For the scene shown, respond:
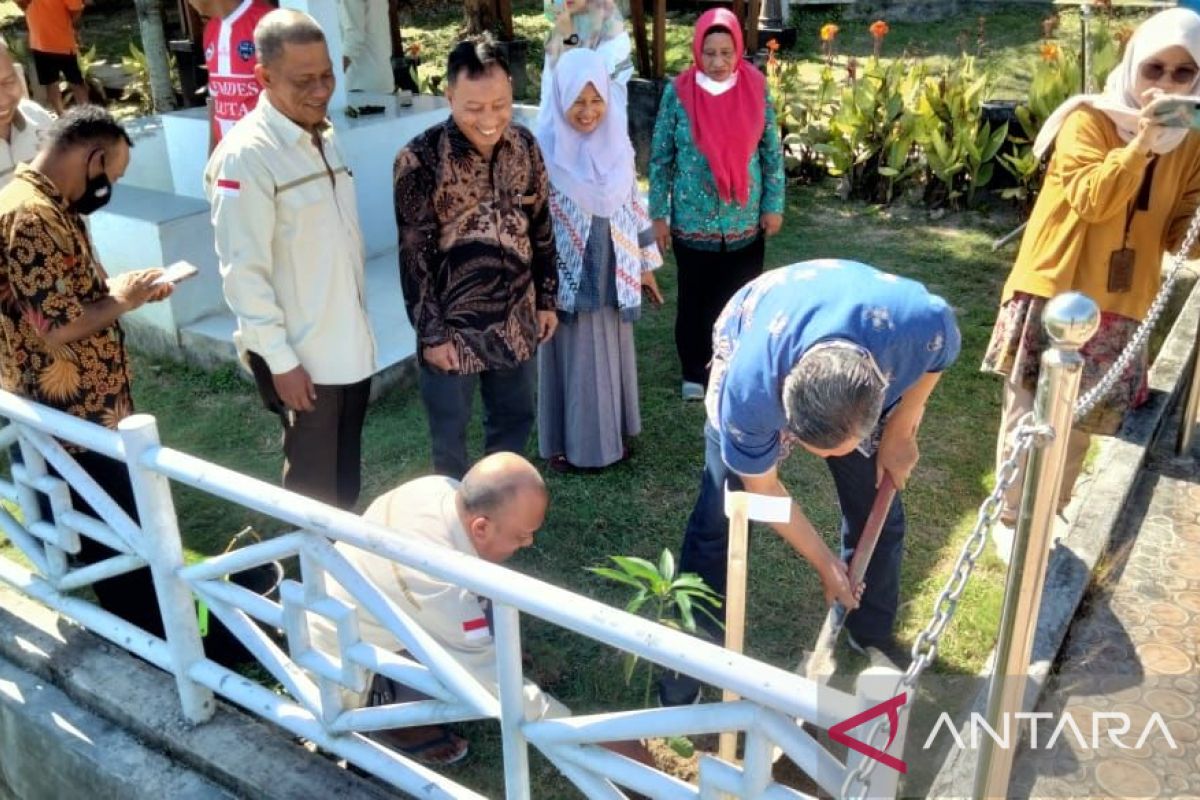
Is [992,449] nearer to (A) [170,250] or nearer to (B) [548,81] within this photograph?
(B) [548,81]

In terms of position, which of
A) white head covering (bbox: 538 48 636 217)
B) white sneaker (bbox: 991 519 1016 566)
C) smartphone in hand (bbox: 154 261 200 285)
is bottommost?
white sneaker (bbox: 991 519 1016 566)

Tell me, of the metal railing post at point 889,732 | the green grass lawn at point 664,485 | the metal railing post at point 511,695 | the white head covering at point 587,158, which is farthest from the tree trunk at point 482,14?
the metal railing post at point 889,732

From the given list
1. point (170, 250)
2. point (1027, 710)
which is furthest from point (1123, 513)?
point (170, 250)

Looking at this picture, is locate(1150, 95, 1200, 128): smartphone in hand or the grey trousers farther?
the grey trousers

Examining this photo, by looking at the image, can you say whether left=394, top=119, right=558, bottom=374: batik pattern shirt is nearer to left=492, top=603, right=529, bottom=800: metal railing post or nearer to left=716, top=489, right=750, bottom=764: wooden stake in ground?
left=716, top=489, right=750, bottom=764: wooden stake in ground

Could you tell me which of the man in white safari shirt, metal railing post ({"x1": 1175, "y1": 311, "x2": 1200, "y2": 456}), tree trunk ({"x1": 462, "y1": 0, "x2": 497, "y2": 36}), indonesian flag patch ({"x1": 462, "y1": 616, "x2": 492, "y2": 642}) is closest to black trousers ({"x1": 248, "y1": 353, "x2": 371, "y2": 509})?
the man in white safari shirt

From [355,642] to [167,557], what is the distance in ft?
1.75

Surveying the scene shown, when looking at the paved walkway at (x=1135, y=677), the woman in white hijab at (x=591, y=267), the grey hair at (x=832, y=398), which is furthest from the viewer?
the woman in white hijab at (x=591, y=267)

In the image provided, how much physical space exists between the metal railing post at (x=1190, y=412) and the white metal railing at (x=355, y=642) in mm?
2517

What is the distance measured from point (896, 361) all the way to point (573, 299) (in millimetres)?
1648

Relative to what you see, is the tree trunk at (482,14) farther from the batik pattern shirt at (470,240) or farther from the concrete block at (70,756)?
the concrete block at (70,756)

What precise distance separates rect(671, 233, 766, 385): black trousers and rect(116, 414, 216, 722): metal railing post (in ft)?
7.80

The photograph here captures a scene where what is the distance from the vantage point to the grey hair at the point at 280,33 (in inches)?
107

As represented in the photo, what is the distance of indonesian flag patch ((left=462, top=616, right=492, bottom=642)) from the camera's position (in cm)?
237
